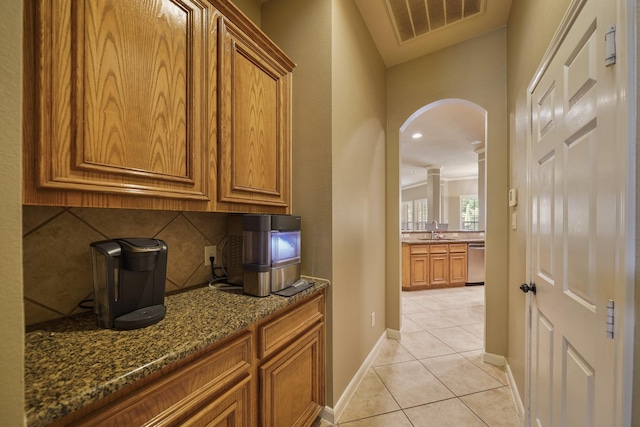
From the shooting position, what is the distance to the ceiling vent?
6.24 ft

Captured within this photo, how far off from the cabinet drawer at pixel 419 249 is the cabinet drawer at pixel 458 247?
55 cm

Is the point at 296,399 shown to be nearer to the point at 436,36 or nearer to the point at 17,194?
the point at 17,194

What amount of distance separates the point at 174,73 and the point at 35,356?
1.01 meters

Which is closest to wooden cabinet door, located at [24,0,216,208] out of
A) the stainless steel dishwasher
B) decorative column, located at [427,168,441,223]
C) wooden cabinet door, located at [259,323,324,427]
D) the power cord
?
the power cord

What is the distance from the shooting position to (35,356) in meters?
0.68

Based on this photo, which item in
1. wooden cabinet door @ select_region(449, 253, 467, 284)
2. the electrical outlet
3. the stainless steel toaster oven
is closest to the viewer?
the stainless steel toaster oven

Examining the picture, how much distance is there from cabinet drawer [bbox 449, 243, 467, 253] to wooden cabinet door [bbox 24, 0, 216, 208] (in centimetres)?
494

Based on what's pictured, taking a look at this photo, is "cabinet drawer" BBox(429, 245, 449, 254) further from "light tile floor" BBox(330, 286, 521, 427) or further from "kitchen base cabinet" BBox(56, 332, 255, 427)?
"kitchen base cabinet" BBox(56, 332, 255, 427)

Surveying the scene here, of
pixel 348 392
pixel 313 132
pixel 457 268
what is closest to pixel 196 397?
pixel 348 392

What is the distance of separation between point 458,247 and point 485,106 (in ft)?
11.1

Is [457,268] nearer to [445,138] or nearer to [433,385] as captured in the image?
[445,138]

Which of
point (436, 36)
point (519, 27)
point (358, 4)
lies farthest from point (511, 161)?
point (358, 4)

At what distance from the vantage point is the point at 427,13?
1.99m

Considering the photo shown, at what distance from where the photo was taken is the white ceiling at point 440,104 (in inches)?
77.3
